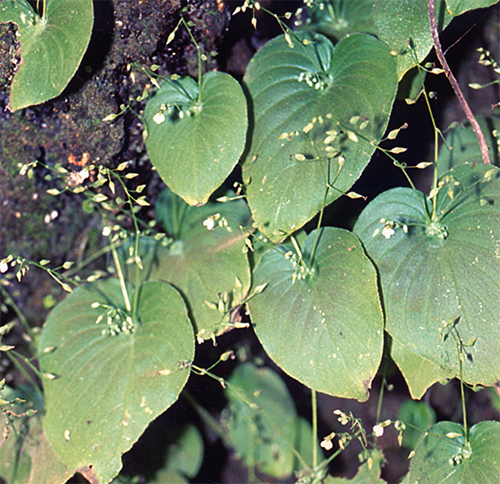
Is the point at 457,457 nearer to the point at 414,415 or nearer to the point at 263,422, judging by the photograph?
the point at 414,415

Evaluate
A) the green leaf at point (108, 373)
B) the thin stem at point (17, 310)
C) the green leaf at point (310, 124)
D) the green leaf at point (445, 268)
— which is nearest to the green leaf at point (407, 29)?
the green leaf at point (310, 124)

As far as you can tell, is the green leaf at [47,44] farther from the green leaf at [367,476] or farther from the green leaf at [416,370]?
the green leaf at [367,476]

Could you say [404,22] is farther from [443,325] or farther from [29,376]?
[29,376]

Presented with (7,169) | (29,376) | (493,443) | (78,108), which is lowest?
(29,376)

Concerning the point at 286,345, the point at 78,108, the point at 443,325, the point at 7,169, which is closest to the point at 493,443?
the point at 443,325

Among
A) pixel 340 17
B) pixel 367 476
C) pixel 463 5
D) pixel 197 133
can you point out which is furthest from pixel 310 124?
pixel 367 476

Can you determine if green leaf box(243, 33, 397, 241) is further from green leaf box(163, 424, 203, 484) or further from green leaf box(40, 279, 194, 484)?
green leaf box(163, 424, 203, 484)
